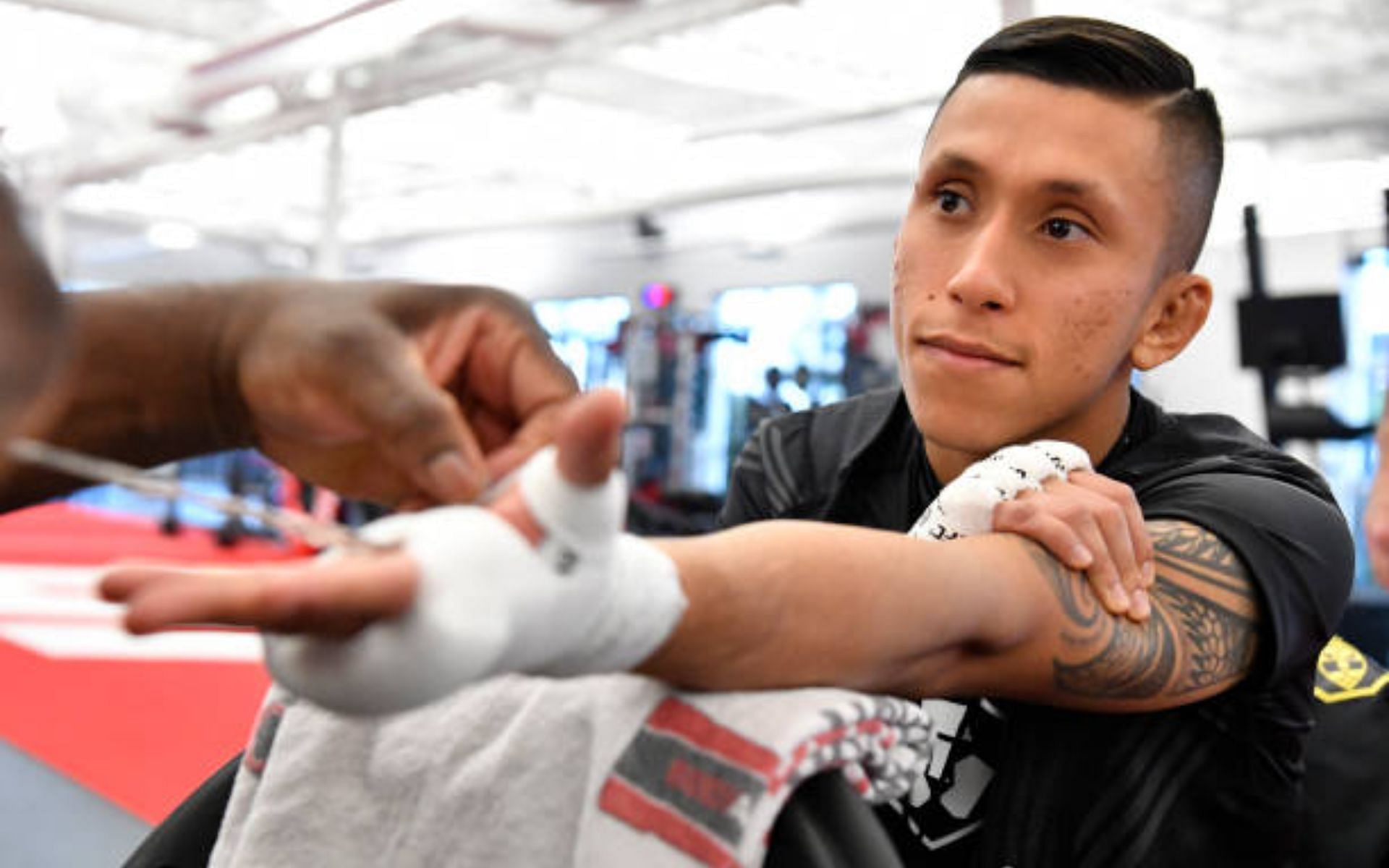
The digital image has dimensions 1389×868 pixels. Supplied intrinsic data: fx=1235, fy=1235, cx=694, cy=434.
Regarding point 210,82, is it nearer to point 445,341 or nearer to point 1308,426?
point 1308,426

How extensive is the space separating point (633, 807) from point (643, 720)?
5cm

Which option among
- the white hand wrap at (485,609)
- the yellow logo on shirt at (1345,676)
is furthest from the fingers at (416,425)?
the yellow logo on shirt at (1345,676)

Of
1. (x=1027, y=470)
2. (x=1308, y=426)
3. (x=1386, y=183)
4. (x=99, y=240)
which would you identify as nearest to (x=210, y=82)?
(x=1308, y=426)

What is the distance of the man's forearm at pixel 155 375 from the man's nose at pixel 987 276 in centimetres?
66

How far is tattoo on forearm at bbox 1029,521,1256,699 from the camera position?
958mm

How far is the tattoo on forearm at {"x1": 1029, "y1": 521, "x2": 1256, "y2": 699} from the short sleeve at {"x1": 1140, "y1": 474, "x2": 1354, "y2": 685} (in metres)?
0.02

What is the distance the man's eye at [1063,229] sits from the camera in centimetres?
118

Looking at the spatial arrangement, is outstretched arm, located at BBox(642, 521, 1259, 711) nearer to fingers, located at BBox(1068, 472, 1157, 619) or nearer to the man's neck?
fingers, located at BBox(1068, 472, 1157, 619)

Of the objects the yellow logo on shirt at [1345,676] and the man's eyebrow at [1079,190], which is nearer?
the man's eyebrow at [1079,190]

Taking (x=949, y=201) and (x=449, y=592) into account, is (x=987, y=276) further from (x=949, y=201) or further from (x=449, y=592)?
(x=449, y=592)

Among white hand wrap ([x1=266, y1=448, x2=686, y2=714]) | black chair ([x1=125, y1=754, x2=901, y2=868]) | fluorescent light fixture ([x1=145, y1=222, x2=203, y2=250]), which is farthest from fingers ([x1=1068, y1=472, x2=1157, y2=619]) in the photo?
fluorescent light fixture ([x1=145, y1=222, x2=203, y2=250])

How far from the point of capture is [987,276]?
3.80 ft

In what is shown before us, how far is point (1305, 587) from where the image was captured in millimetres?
1074

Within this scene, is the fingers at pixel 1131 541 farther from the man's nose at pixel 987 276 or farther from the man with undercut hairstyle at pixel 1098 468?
the man's nose at pixel 987 276
